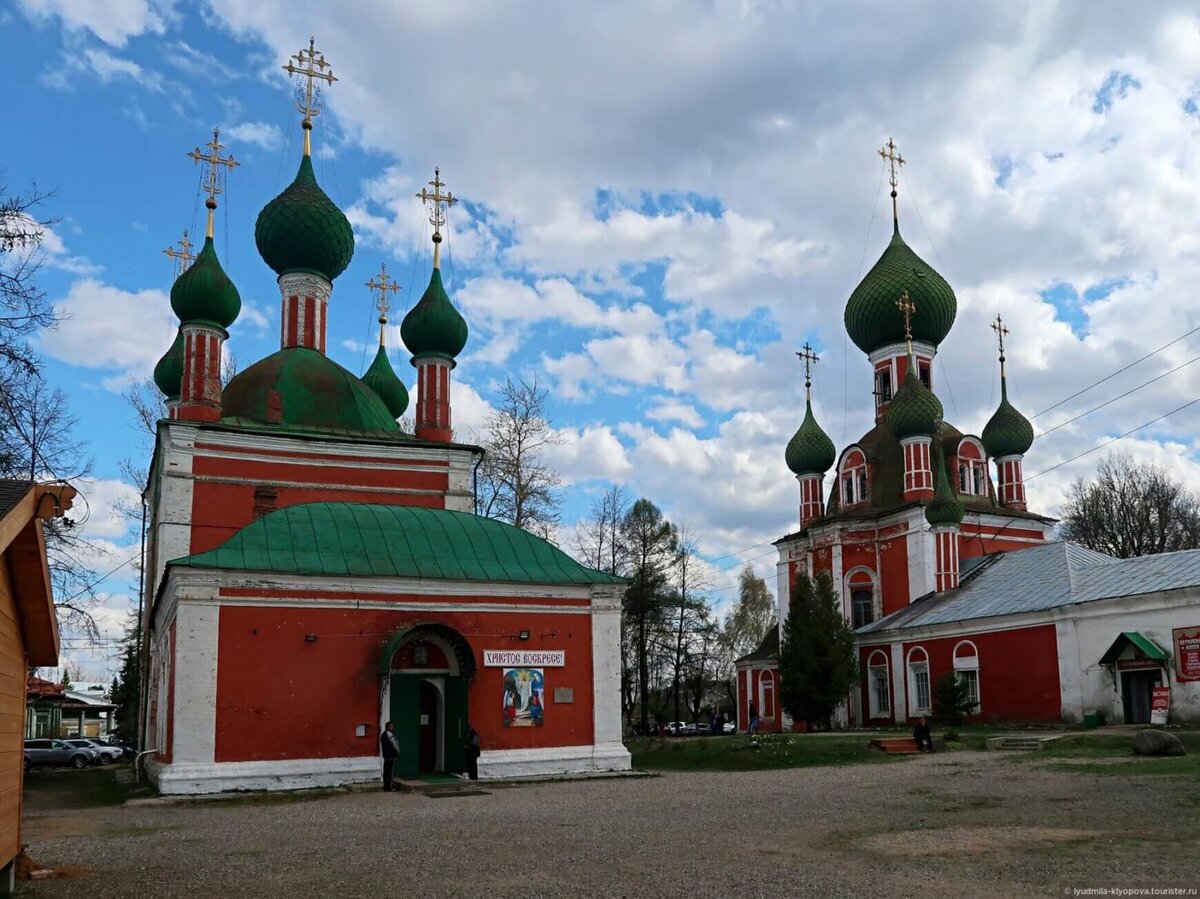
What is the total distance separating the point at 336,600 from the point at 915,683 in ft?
66.9

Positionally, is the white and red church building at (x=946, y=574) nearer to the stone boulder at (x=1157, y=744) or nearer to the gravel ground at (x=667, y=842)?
the stone boulder at (x=1157, y=744)

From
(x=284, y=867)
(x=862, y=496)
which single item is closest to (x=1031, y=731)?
(x=862, y=496)

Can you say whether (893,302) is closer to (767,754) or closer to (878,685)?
(878,685)

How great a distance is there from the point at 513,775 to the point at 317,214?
14.7m

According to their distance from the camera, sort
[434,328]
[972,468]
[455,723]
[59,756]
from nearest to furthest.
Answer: [455,723] → [434,328] → [59,756] → [972,468]

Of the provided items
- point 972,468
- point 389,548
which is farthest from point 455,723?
point 972,468

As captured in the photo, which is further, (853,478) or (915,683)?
(853,478)

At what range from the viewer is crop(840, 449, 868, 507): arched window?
40.1 m

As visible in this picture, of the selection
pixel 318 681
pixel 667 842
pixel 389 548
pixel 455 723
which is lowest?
pixel 667 842

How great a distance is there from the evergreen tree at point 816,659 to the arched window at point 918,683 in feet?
5.89

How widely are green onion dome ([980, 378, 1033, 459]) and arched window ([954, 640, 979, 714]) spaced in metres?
12.2

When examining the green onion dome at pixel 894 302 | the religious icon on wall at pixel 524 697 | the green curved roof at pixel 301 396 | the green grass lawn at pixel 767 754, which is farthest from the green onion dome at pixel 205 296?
the green onion dome at pixel 894 302

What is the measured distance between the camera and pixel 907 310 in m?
40.7

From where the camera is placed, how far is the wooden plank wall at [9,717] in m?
8.05
